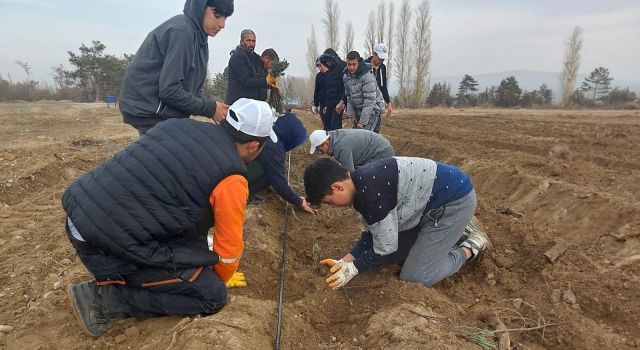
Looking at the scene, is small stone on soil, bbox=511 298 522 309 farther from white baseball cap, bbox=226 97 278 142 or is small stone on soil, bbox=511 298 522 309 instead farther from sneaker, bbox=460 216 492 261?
white baseball cap, bbox=226 97 278 142

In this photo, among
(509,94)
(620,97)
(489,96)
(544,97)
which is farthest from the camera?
(489,96)

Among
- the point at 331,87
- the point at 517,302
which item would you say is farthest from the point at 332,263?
the point at 331,87

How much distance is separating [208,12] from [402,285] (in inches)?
96.2

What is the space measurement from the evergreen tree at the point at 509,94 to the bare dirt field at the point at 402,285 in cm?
2570

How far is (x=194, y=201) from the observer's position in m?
2.24

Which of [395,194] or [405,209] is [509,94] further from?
[395,194]

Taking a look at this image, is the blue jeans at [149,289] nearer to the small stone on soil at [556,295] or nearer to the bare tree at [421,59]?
the small stone on soil at [556,295]

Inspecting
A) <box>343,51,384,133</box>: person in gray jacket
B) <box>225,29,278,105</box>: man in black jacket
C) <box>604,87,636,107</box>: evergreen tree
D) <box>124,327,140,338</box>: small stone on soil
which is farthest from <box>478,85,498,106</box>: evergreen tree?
<box>124,327,140,338</box>: small stone on soil

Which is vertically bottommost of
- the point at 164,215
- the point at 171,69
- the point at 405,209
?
the point at 405,209

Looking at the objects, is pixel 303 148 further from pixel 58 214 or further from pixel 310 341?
pixel 310 341

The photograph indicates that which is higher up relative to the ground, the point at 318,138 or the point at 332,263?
the point at 318,138

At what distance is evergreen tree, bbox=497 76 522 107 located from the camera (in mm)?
29312

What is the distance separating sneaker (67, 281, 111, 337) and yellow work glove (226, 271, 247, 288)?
33.6 inches

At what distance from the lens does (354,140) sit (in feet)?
15.1
